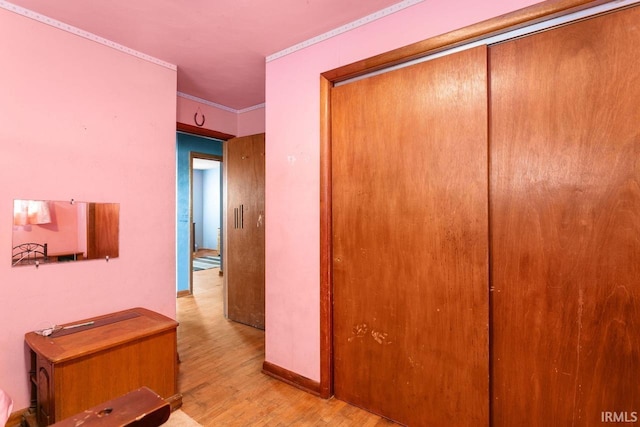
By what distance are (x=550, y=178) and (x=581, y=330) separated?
0.72 meters

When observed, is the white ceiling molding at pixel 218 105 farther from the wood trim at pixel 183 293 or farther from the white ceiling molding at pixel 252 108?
the wood trim at pixel 183 293

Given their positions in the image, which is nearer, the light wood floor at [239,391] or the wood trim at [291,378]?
the light wood floor at [239,391]

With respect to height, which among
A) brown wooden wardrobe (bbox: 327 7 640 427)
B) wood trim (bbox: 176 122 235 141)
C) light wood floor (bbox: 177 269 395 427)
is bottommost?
light wood floor (bbox: 177 269 395 427)

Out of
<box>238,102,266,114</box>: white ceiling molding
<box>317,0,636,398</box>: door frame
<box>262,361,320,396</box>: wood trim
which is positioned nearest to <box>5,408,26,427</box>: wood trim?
<box>262,361,320,396</box>: wood trim

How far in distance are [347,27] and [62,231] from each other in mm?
2384

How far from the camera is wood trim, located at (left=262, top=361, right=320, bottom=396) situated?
2.25 metres

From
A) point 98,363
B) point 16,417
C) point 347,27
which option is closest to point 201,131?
point 347,27

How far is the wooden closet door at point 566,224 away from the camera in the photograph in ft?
4.39

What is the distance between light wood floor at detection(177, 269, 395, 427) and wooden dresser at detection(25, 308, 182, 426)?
0.27 metres

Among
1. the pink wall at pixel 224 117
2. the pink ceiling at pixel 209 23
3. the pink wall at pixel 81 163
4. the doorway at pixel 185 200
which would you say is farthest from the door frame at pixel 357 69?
the doorway at pixel 185 200

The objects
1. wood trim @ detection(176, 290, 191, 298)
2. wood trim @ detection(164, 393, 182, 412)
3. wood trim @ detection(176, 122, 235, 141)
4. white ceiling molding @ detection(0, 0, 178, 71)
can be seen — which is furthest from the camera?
wood trim @ detection(176, 290, 191, 298)

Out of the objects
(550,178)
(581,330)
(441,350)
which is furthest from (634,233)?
(441,350)

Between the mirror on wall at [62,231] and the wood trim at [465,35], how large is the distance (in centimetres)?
196

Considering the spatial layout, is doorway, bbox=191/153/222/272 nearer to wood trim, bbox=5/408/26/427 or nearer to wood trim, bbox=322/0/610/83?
wood trim, bbox=5/408/26/427
